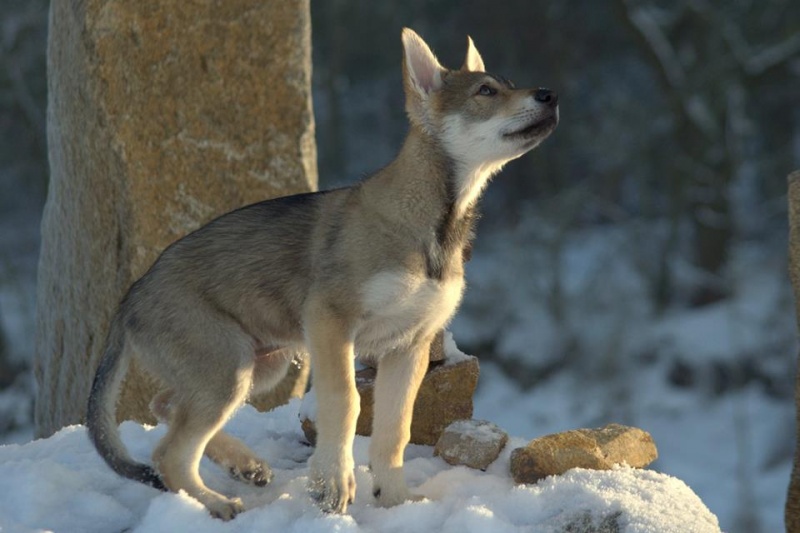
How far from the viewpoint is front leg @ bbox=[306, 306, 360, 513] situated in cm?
511

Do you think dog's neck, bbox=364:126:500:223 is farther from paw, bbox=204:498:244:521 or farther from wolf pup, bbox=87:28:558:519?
paw, bbox=204:498:244:521

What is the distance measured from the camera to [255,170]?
814 centimetres

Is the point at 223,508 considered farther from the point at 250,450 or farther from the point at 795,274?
the point at 795,274

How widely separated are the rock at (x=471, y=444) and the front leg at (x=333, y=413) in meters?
0.83

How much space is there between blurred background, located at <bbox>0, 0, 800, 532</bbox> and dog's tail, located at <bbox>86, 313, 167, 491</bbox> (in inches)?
371

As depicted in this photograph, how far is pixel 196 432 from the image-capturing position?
5141 millimetres

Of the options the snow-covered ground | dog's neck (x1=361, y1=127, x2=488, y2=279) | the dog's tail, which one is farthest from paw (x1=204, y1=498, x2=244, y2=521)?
the snow-covered ground

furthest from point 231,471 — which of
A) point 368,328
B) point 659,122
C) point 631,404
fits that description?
point 659,122

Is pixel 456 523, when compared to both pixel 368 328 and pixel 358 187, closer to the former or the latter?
pixel 368 328

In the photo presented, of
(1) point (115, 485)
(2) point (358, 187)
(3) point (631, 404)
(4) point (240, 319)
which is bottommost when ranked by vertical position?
(3) point (631, 404)

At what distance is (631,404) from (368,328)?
1052cm

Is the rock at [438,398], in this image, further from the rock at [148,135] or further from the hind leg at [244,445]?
the rock at [148,135]

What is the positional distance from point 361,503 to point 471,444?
0.67 meters

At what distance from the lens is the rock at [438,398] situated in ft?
20.8
